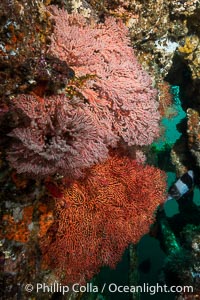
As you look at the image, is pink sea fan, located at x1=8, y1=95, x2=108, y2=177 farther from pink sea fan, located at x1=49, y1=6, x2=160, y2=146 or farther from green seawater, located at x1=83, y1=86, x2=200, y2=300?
green seawater, located at x1=83, y1=86, x2=200, y2=300

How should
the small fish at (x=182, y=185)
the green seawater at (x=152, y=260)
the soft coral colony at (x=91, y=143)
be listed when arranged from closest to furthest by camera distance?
1. the soft coral colony at (x=91, y=143)
2. the small fish at (x=182, y=185)
3. the green seawater at (x=152, y=260)

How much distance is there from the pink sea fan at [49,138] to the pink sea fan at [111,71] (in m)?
0.52

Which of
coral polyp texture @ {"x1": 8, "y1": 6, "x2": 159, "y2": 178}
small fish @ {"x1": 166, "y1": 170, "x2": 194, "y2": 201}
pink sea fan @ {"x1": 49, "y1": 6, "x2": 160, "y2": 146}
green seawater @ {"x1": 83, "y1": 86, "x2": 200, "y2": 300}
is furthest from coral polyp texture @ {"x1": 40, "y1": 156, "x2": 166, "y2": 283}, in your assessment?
small fish @ {"x1": 166, "y1": 170, "x2": 194, "y2": 201}

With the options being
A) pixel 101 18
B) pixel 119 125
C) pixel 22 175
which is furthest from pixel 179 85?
pixel 22 175

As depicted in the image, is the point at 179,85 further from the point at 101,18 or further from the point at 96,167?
the point at 96,167

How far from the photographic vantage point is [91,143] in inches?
115

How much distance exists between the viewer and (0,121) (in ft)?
9.18

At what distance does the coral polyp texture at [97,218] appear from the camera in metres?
3.38

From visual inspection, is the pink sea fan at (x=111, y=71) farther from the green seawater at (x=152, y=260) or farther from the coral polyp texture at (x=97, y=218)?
the green seawater at (x=152, y=260)

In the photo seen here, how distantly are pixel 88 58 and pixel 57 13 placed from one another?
0.61 meters

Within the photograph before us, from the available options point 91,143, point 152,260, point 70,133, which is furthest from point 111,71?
point 152,260

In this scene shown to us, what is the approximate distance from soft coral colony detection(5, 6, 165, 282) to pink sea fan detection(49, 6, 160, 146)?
1 centimetres

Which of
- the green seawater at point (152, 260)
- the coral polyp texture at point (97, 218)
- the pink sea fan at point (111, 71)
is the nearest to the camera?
the pink sea fan at point (111, 71)

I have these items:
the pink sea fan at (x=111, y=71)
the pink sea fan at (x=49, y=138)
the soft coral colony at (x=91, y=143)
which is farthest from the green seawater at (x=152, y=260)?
the pink sea fan at (x=49, y=138)
